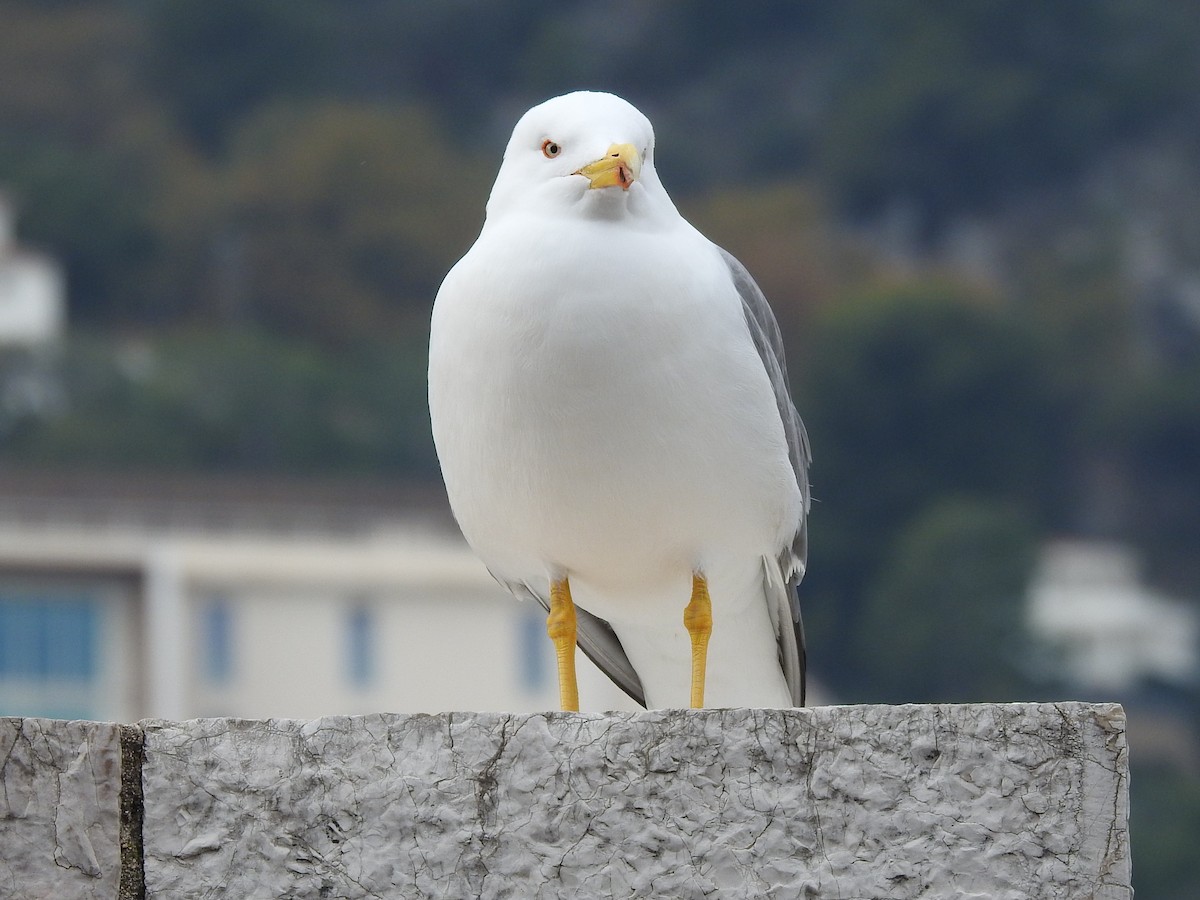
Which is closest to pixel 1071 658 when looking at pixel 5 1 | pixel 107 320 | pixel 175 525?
pixel 175 525

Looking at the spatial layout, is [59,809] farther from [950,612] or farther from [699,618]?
[950,612]

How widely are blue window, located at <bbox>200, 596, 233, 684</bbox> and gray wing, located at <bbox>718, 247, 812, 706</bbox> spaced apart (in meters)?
54.8

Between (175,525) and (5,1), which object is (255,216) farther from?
(175,525)

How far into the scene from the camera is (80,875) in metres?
4.96

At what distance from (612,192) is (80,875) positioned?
88.1 inches

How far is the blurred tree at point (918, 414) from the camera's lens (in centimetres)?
10038

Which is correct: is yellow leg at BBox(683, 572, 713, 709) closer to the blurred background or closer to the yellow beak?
the yellow beak

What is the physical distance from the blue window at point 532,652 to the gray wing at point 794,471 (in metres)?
54.7

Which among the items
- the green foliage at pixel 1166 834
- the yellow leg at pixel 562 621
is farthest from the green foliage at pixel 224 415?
the yellow leg at pixel 562 621

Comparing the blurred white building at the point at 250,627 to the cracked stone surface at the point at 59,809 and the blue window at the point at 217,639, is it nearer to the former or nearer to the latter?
the blue window at the point at 217,639

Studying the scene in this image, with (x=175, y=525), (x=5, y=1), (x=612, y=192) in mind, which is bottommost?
(x=612, y=192)

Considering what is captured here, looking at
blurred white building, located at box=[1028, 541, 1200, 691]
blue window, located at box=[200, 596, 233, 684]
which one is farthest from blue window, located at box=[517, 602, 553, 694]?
blurred white building, located at box=[1028, 541, 1200, 691]

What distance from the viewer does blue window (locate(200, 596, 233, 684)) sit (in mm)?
61844

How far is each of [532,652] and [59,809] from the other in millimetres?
58177
